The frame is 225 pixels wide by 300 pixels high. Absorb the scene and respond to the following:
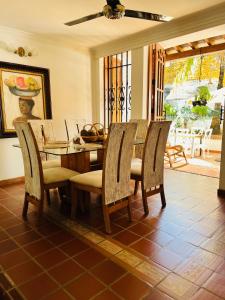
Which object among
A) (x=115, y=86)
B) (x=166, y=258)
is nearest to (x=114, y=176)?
(x=166, y=258)

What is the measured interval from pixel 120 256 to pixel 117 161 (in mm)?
813

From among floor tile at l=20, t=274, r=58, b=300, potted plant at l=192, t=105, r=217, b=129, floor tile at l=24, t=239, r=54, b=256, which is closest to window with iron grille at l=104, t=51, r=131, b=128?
potted plant at l=192, t=105, r=217, b=129

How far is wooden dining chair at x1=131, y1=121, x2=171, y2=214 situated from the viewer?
2365 mm

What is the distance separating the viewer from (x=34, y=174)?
88.9 inches

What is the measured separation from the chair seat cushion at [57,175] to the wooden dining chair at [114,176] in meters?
0.13

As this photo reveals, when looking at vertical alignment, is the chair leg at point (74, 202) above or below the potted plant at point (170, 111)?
below

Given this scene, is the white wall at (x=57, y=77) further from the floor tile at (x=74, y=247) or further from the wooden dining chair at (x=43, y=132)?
the floor tile at (x=74, y=247)

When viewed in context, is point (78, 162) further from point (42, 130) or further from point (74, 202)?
point (42, 130)

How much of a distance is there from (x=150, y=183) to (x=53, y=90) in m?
2.71

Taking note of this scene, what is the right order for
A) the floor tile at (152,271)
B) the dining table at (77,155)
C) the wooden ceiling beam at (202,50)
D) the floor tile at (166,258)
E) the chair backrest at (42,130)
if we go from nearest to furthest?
the floor tile at (152,271)
the floor tile at (166,258)
the dining table at (77,155)
the chair backrest at (42,130)
the wooden ceiling beam at (202,50)

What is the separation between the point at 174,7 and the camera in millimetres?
2871

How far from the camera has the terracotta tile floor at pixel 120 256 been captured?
1.42 m

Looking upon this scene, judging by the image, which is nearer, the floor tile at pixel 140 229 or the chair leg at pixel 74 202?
the floor tile at pixel 140 229

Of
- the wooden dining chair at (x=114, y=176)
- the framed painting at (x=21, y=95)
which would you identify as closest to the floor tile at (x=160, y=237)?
the wooden dining chair at (x=114, y=176)
